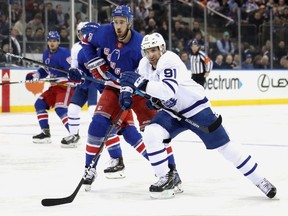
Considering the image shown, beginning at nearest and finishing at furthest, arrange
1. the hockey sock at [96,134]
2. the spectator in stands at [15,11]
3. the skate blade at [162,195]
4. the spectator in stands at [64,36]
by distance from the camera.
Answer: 1. the skate blade at [162,195]
2. the hockey sock at [96,134]
3. the spectator in stands at [15,11]
4. the spectator in stands at [64,36]

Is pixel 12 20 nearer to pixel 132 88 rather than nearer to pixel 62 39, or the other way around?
pixel 62 39

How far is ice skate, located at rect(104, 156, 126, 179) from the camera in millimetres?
4852

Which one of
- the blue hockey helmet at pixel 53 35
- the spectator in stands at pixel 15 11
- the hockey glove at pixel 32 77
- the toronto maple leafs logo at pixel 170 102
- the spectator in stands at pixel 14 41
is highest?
the spectator in stands at pixel 15 11

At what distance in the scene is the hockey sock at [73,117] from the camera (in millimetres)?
6832

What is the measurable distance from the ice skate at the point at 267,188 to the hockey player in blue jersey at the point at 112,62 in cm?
63

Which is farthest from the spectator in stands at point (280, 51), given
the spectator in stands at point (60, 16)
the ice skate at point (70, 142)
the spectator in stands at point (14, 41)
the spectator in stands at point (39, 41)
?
the ice skate at point (70, 142)

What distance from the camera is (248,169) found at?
4.02 meters

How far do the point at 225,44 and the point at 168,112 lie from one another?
10.3 meters

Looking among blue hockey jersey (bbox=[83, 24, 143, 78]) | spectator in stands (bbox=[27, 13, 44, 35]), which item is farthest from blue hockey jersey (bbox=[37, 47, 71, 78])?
spectator in stands (bbox=[27, 13, 44, 35])

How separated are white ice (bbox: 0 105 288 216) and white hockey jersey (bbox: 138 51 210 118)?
0.52 m

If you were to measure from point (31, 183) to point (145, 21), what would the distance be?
359 inches

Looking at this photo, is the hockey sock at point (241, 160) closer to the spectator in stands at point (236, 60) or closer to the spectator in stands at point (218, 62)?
the spectator in stands at point (218, 62)

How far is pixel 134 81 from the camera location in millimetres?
3936

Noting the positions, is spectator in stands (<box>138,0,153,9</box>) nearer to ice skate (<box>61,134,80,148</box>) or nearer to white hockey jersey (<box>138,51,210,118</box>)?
ice skate (<box>61,134,80,148</box>)
